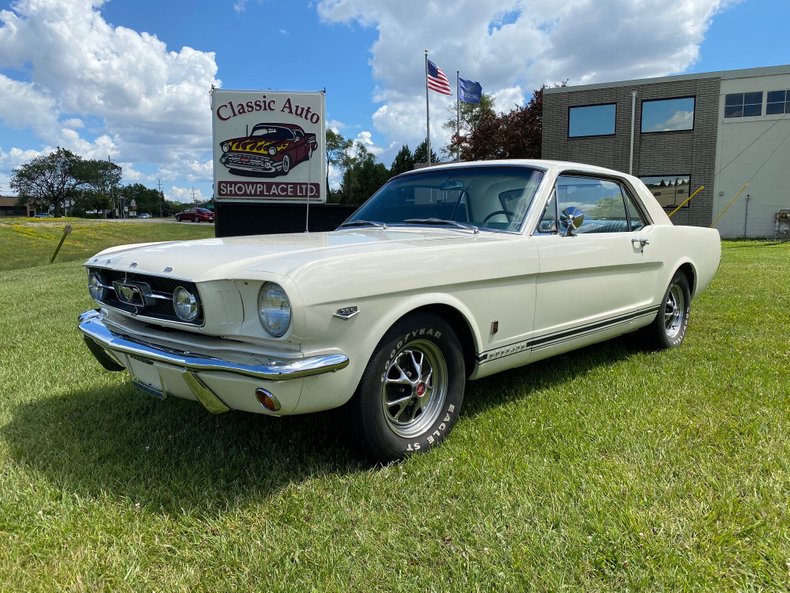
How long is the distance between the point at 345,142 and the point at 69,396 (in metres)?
59.8

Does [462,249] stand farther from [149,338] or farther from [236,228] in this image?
[236,228]

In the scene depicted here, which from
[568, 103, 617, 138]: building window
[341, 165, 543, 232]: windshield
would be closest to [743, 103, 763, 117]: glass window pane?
[568, 103, 617, 138]: building window

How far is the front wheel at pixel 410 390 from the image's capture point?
255 centimetres

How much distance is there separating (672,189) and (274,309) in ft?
76.8

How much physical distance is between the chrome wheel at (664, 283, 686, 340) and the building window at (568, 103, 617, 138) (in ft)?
65.0

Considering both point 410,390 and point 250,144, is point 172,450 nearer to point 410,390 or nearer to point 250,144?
point 410,390

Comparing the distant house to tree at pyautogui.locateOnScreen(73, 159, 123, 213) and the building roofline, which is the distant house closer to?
tree at pyautogui.locateOnScreen(73, 159, 123, 213)

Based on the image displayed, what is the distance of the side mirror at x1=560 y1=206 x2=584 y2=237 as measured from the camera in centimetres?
352

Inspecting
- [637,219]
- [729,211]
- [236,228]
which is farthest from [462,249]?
[729,211]

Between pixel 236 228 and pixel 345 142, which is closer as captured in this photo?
pixel 236 228

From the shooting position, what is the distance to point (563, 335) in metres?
3.54

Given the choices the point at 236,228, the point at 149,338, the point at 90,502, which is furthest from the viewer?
the point at 236,228

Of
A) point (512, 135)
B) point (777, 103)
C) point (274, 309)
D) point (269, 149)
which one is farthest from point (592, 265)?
point (512, 135)

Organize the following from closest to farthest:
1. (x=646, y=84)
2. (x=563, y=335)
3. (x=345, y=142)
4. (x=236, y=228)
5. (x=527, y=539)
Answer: (x=527, y=539), (x=563, y=335), (x=236, y=228), (x=646, y=84), (x=345, y=142)
